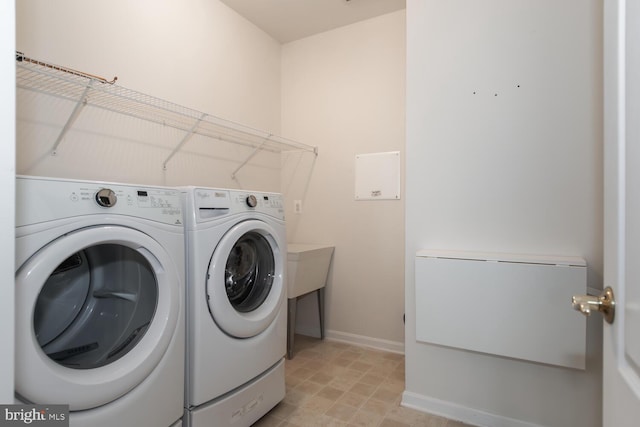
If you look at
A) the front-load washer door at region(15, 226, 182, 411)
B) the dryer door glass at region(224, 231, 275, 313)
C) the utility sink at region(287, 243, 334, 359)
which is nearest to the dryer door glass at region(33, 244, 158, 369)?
the front-load washer door at region(15, 226, 182, 411)

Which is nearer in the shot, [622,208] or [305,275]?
[622,208]

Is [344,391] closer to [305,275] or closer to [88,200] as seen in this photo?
[305,275]

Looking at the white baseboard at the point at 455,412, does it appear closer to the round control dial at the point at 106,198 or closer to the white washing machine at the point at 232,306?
the white washing machine at the point at 232,306

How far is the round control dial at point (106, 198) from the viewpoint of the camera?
0.96m

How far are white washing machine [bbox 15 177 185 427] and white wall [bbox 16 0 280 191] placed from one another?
0.66m

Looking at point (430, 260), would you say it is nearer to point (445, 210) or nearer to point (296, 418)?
point (445, 210)

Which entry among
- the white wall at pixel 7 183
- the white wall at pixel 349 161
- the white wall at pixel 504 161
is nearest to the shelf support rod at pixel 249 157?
the white wall at pixel 349 161

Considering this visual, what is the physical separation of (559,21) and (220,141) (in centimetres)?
196

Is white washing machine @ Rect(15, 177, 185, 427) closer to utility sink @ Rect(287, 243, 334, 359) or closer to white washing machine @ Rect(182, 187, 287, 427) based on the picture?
white washing machine @ Rect(182, 187, 287, 427)

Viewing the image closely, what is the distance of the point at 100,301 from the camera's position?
1.13 metres

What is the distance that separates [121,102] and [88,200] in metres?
0.94

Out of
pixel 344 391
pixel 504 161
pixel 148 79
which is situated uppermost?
pixel 148 79

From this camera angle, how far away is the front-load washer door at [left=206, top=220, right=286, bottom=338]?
1.29 metres

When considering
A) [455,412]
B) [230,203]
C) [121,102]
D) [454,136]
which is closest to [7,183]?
[230,203]
